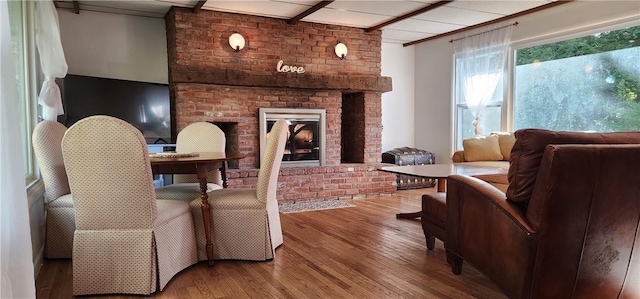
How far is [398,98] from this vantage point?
679 cm

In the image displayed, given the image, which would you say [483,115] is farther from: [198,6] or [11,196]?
[11,196]

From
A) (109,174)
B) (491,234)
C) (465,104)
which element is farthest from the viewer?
(465,104)

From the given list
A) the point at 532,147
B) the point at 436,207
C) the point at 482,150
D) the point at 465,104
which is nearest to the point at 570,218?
the point at 532,147

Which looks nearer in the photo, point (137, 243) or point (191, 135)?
point (137, 243)

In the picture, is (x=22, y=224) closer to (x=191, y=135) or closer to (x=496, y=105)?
(x=191, y=135)

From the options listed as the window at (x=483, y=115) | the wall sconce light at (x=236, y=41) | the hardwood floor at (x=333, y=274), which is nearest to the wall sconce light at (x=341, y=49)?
the wall sconce light at (x=236, y=41)

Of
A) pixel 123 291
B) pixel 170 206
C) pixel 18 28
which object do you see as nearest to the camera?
pixel 123 291

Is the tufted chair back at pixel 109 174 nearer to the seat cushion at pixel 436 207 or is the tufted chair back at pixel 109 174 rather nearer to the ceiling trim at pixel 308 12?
the seat cushion at pixel 436 207

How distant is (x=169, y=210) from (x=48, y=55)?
177cm

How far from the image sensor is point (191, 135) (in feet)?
12.4

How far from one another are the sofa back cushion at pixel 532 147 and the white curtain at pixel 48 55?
3297 millimetres

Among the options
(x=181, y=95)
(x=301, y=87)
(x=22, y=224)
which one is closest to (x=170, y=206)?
(x=22, y=224)

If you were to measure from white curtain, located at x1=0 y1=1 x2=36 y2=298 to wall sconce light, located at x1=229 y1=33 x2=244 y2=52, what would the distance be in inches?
141

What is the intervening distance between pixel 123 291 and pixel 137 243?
0.27 meters
